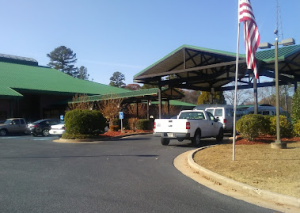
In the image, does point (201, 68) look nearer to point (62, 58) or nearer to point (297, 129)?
point (297, 129)

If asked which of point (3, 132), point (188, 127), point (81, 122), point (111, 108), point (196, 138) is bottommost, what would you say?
point (3, 132)

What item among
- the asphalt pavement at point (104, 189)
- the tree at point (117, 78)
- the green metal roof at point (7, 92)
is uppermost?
the tree at point (117, 78)

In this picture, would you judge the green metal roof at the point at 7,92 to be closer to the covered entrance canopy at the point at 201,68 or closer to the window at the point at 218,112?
the covered entrance canopy at the point at 201,68

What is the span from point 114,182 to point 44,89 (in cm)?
3114

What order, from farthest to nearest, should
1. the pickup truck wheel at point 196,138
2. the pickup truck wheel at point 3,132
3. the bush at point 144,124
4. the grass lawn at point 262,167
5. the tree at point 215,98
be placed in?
the tree at point 215,98
the pickup truck wheel at point 3,132
the bush at point 144,124
the pickup truck wheel at point 196,138
the grass lawn at point 262,167

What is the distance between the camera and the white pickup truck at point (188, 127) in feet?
46.6

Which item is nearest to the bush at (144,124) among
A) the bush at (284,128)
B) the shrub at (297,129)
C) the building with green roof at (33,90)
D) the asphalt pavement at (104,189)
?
the building with green roof at (33,90)

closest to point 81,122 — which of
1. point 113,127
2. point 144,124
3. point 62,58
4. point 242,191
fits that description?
point 113,127

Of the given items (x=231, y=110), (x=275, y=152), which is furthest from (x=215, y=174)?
(x=231, y=110)

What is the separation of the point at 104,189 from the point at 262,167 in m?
4.66

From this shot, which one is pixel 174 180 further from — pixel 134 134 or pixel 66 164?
pixel 134 134

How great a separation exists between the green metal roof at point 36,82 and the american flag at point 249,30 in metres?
25.1

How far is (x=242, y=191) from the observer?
6.61 m

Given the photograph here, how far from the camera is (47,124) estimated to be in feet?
83.0
